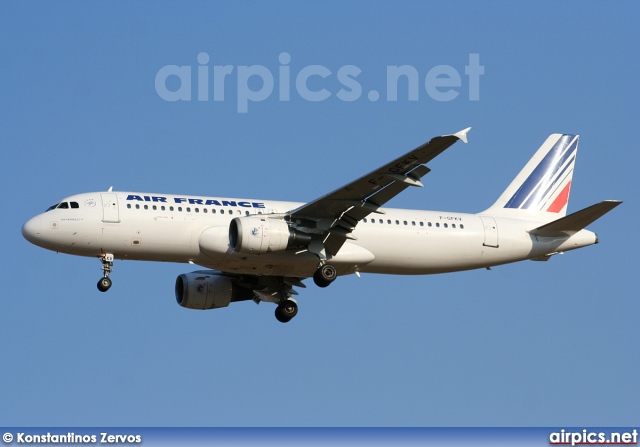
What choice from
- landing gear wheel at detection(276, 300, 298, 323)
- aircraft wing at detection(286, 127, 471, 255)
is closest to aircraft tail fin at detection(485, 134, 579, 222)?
aircraft wing at detection(286, 127, 471, 255)

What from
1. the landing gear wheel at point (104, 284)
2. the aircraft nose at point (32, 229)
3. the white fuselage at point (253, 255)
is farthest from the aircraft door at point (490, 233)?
the aircraft nose at point (32, 229)

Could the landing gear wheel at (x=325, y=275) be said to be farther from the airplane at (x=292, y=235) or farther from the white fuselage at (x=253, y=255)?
the white fuselage at (x=253, y=255)

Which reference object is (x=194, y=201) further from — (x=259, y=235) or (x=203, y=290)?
(x=203, y=290)

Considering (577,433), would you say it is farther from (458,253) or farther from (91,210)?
(91,210)

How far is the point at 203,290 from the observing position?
185ft

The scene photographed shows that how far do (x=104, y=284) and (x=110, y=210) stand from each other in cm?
288

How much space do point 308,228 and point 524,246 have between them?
971cm

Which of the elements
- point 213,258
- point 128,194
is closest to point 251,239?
point 213,258

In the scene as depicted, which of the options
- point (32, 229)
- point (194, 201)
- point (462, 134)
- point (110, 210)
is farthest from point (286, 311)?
point (462, 134)

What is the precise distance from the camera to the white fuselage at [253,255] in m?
50.6

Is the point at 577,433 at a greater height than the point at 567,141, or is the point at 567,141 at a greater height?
the point at 567,141

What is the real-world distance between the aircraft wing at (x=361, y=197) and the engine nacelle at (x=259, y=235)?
92cm

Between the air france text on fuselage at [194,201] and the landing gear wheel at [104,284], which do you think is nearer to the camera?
the landing gear wheel at [104,284]

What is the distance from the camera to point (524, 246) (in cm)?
5528
